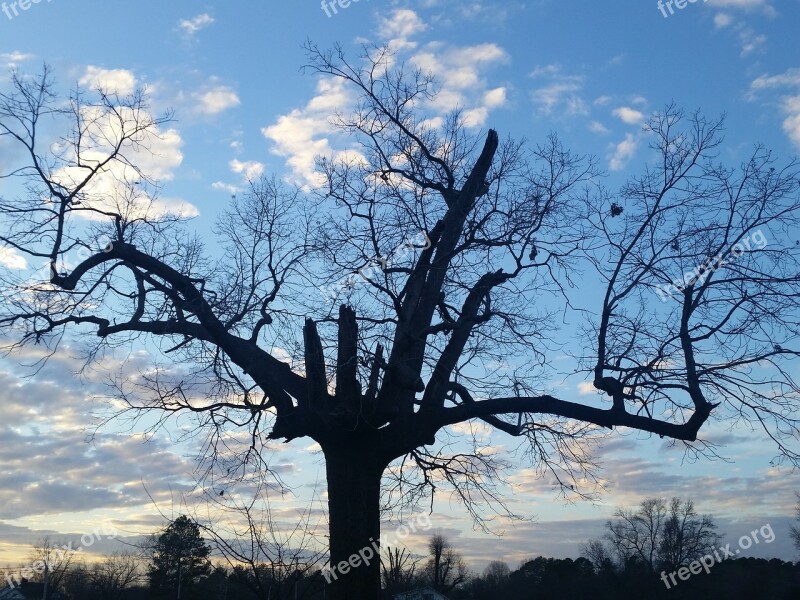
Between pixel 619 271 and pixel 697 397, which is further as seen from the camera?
pixel 619 271

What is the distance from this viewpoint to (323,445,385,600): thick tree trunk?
8.52 m

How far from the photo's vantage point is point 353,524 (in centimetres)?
884

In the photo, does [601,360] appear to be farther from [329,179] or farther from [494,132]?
[329,179]

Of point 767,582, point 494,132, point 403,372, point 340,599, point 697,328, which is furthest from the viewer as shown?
point 767,582

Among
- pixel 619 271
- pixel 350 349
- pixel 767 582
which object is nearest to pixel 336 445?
pixel 350 349

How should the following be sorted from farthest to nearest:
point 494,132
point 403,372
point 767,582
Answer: point 767,582
point 494,132
point 403,372

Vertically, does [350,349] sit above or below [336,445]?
above

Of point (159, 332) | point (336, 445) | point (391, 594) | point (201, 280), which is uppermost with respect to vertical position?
point (201, 280)

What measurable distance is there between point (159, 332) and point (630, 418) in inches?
240

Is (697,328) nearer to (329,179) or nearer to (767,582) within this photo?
(329,179)

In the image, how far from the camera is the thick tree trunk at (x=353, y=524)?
28.0 feet

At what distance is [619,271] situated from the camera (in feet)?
33.3

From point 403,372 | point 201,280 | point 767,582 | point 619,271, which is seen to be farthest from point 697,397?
point 767,582

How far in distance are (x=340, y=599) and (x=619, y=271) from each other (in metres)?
5.42
